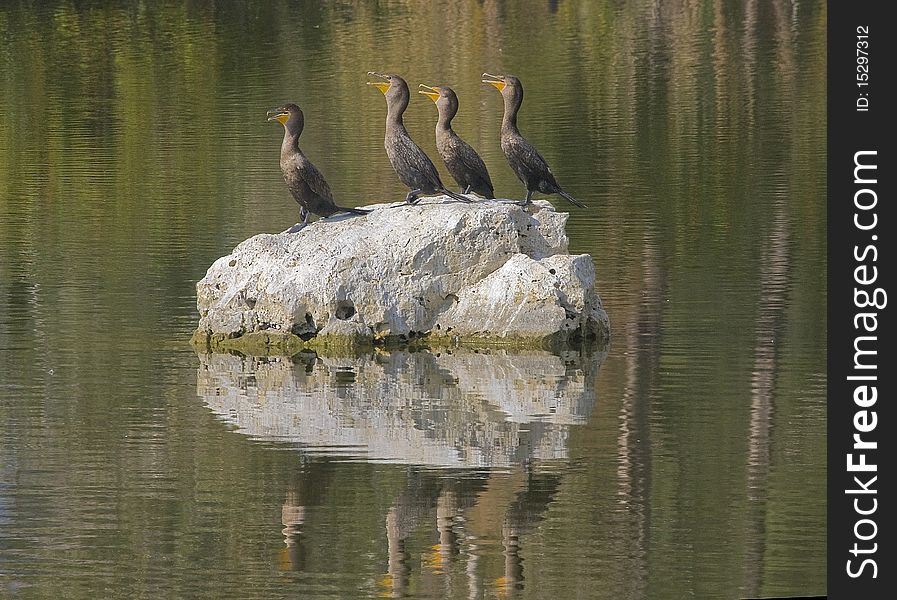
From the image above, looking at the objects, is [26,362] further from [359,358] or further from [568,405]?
[568,405]

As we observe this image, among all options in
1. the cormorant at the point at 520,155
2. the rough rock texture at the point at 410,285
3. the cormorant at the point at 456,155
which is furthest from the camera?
the cormorant at the point at 520,155

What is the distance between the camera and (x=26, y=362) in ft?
50.9

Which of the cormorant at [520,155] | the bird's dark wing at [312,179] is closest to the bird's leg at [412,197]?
the bird's dark wing at [312,179]

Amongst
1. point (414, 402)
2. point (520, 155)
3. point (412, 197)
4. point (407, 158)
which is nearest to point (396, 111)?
point (407, 158)

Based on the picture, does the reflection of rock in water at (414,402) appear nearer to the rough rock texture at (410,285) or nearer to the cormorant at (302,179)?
the rough rock texture at (410,285)

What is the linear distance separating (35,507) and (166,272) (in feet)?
26.3

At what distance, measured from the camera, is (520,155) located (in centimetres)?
1683

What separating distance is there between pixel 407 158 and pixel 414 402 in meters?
3.05

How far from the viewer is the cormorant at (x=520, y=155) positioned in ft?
55.3

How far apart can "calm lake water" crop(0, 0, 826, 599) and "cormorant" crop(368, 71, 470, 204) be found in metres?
1.60

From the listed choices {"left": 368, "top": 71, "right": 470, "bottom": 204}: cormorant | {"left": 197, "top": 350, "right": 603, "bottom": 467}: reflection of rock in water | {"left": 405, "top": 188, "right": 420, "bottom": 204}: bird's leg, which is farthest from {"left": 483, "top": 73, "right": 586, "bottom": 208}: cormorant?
{"left": 197, "top": 350, "right": 603, "bottom": 467}: reflection of rock in water

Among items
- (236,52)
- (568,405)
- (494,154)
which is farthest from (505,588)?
(236,52)

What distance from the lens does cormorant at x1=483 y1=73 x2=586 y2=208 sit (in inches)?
663

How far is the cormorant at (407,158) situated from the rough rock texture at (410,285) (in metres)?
0.34
